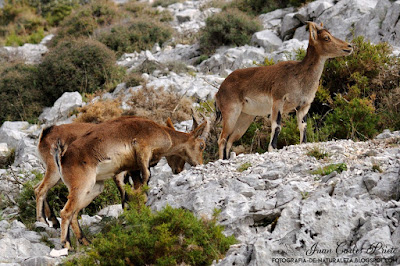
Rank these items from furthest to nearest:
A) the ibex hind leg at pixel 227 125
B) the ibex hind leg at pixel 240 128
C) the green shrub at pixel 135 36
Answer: the green shrub at pixel 135 36 < the ibex hind leg at pixel 240 128 < the ibex hind leg at pixel 227 125

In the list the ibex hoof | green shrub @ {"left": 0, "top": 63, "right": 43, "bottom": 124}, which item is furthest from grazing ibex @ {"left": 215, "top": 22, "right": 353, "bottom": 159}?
green shrub @ {"left": 0, "top": 63, "right": 43, "bottom": 124}

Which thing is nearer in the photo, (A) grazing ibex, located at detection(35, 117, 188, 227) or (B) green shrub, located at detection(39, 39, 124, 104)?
(A) grazing ibex, located at detection(35, 117, 188, 227)

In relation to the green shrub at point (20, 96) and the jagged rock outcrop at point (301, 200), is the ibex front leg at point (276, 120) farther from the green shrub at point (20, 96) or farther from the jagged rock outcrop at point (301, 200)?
the green shrub at point (20, 96)

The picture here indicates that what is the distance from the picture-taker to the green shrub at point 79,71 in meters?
20.0

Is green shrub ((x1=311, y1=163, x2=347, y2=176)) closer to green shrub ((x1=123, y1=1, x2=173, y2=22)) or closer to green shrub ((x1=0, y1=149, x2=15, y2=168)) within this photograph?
green shrub ((x1=0, y1=149, x2=15, y2=168))

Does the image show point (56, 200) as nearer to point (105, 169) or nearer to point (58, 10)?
point (105, 169)

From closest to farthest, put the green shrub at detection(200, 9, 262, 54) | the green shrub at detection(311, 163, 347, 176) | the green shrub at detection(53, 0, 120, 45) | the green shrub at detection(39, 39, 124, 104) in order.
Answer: the green shrub at detection(311, 163, 347, 176)
the green shrub at detection(39, 39, 124, 104)
the green shrub at detection(200, 9, 262, 54)
the green shrub at detection(53, 0, 120, 45)

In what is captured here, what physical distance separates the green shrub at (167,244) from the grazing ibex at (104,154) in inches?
68.8

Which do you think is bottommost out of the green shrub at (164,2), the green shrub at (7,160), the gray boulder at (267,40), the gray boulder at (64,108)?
the green shrub at (164,2)

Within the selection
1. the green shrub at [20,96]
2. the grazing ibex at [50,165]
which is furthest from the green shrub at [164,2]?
the grazing ibex at [50,165]

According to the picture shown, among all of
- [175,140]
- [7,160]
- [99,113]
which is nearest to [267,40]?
[99,113]

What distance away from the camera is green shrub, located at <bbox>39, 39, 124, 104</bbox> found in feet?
65.6

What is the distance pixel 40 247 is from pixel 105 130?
6.79ft

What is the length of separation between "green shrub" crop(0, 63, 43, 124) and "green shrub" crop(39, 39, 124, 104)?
396mm
